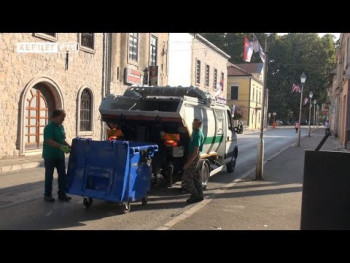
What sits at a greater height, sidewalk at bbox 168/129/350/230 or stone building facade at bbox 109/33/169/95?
stone building facade at bbox 109/33/169/95

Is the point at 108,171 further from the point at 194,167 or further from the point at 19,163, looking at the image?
the point at 19,163

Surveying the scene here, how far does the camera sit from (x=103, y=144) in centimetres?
704

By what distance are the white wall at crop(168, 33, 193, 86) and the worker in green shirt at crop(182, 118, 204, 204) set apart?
19.9 metres

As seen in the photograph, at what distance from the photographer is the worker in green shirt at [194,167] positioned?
8055 mm

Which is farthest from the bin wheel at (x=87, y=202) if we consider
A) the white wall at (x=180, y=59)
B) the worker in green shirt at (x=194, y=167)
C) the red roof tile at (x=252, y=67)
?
the red roof tile at (x=252, y=67)

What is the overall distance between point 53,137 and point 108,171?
5.57 ft

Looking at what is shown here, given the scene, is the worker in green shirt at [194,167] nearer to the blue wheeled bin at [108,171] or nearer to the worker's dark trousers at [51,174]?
the blue wheeled bin at [108,171]

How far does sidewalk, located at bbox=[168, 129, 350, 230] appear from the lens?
6.56m

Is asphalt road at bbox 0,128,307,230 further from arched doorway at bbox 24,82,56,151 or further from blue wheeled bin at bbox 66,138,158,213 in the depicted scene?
arched doorway at bbox 24,82,56,151

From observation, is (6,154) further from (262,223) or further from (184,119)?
(262,223)

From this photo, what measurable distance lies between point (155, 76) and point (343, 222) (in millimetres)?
20055

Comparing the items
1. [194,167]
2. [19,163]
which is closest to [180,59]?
[19,163]

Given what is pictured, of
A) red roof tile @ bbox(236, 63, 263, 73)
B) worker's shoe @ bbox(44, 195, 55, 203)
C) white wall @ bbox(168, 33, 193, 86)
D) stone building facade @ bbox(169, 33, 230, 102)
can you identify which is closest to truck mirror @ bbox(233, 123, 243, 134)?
worker's shoe @ bbox(44, 195, 55, 203)
